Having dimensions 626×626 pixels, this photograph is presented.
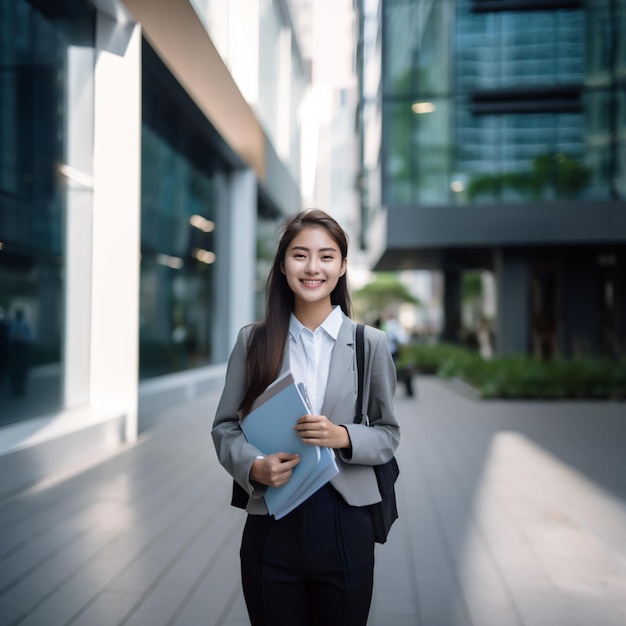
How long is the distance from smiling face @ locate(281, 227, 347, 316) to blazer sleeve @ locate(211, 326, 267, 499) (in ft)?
0.76

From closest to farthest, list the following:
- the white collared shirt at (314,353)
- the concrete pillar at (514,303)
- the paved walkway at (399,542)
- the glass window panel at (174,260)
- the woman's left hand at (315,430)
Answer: the woman's left hand at (315,430) → the white collared shirt at (314,353) → the paved walkway at (399,542) → the glass window panel at (174,260) → the concrete pillar at (514,303)

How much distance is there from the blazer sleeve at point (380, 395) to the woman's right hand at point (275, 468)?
0.23m

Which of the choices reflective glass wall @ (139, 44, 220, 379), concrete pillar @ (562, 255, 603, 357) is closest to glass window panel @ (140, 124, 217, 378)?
reflective glass wall @ (139, 44, 220, 379)

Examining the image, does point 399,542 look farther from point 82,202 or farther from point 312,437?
point 82,202

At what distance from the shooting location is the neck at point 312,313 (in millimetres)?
2049

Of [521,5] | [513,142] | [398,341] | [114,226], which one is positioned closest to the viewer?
[114,226]

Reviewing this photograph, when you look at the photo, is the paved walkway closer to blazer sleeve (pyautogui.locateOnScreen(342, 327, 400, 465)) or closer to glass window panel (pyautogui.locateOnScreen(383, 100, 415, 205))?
blazer sleeve (pyautogui.locateOnScreen(342, 327, 400, 465))

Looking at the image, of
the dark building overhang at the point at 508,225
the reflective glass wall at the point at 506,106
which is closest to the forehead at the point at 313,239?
the dark building overhang at the point at 508,225

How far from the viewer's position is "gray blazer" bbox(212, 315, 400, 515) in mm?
1882

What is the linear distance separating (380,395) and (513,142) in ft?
65.2

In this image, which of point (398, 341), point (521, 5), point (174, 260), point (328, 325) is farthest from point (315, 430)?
point (521, 5)

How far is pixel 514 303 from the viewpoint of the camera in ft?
70.8

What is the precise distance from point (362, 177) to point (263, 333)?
3196cm

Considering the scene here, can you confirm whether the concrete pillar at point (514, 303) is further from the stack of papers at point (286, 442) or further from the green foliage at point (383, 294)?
the green foliage at point (383, 294)
